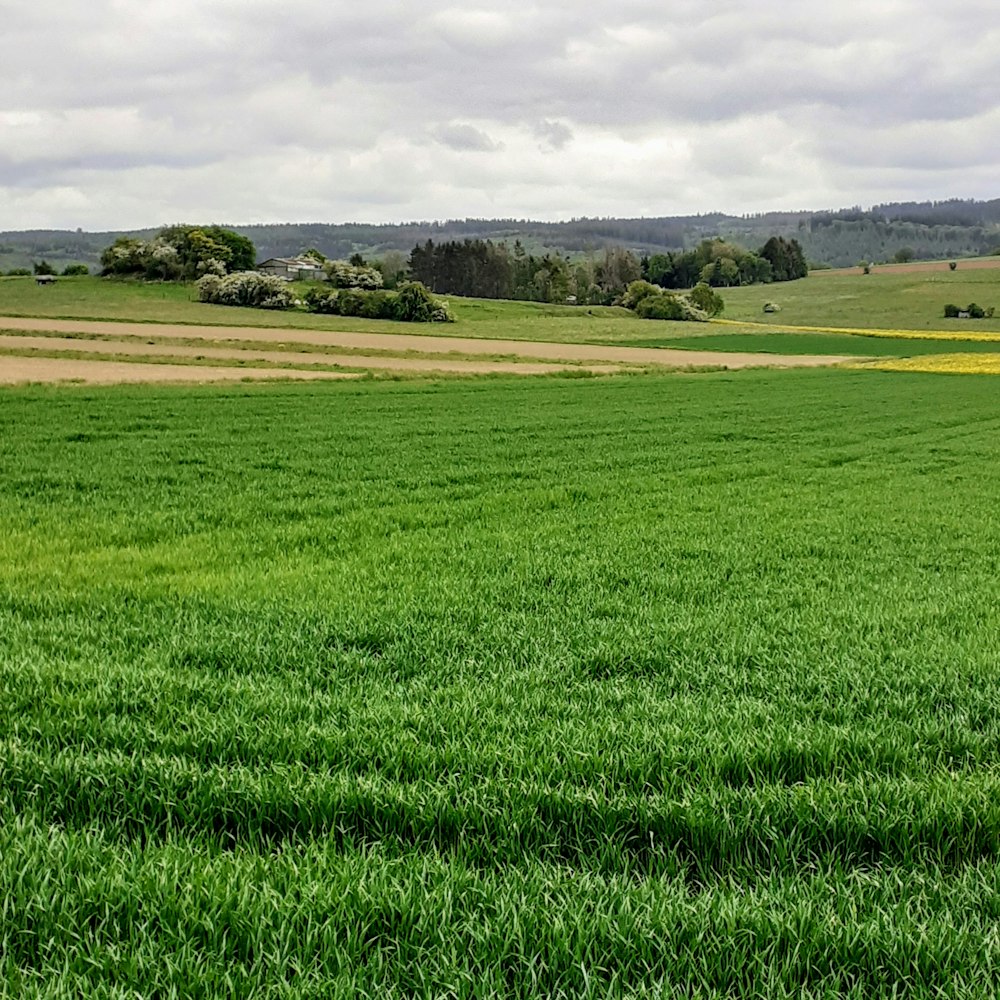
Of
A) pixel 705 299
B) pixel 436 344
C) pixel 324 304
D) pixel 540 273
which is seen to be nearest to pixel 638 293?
pixel 705 299

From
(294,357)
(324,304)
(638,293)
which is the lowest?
(294,357)

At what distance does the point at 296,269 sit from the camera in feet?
471

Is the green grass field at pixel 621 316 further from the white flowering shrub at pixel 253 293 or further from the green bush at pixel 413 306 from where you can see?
the white flowering shrub at pixel 253 293

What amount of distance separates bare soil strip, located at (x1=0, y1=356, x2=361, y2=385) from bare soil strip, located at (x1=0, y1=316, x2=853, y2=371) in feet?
62.6

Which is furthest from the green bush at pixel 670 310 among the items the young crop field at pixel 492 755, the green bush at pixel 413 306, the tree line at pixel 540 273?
the young crop field at pixel 492 755

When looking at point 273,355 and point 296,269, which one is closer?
point 273,355

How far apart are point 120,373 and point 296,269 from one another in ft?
357

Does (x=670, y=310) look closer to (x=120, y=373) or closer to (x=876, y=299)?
(x=876, y=299)

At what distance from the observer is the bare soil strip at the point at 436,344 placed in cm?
6631

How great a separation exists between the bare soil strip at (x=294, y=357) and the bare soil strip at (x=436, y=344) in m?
5.37

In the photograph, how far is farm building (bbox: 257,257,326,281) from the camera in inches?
5497

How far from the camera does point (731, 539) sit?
11.6 metres

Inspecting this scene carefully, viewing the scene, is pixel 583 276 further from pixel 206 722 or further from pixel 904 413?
pixel 206 722

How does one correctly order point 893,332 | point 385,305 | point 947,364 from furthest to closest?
1. point 893,332
2. point 385,305
3. point 947,364
